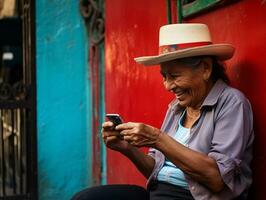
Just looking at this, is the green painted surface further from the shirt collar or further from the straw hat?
the shirt collar

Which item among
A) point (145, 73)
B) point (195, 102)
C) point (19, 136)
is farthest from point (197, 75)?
point (19, 136)

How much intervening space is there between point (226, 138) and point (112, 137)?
2.14 feet

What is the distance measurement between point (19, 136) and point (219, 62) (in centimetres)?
350

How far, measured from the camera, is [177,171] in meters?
2.79

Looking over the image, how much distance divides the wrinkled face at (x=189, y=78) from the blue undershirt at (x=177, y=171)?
155mm

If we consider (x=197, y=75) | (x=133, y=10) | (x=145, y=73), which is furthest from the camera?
(x=133, y=10)

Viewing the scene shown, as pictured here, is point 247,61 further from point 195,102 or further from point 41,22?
point 41,22

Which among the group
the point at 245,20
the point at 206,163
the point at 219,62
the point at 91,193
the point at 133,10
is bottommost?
the point at 91,193

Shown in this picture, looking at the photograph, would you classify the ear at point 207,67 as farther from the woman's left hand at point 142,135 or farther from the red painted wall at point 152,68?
the woman's left hand at point 142,135

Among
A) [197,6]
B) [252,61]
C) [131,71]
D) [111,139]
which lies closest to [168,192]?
[111,139]

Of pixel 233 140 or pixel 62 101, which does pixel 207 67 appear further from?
pixel 62 101

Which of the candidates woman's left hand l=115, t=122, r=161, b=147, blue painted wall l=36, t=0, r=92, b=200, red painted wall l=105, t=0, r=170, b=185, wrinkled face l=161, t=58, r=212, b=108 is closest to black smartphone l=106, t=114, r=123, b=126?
woman's left hand l=115, t=122, r=161, b=147

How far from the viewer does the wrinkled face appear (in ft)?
8.98

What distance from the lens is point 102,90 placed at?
5.86 m
